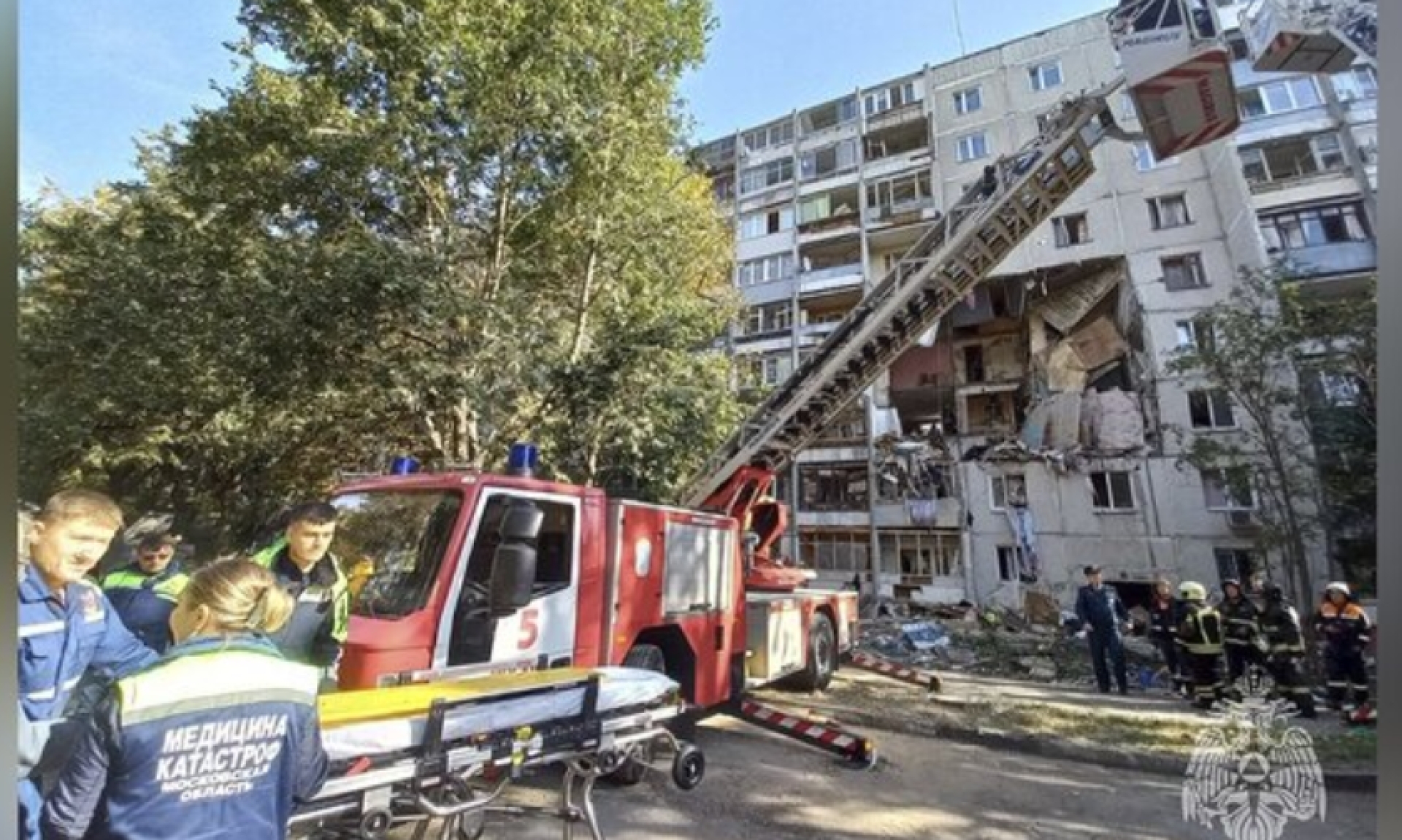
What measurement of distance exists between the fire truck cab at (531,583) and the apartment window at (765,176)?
1915 cm

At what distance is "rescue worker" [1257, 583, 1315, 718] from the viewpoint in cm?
326

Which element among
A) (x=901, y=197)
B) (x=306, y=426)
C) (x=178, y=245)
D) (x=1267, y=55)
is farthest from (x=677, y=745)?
(x=901, y=197)

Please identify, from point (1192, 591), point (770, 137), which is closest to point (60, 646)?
point (1192, 591)

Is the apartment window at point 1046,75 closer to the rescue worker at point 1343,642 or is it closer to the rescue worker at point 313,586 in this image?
the rescue worker at point 1343,642

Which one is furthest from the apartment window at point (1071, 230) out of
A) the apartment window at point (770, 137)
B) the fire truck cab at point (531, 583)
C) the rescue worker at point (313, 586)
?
the apartment window at point (770, 137)

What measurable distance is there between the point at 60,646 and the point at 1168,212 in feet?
21.1

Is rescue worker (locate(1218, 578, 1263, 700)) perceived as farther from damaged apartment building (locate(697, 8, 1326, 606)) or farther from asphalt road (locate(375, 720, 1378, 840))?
asphalt road (locate(375, 720, 1378, 840))

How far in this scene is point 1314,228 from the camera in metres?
2.86

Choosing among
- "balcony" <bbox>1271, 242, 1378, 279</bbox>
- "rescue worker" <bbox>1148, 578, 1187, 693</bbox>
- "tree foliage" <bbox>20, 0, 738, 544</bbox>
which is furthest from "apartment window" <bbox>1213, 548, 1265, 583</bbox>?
"tree foliage" <bbox>20, 0, 738, 544</bbox>

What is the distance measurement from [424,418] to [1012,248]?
564 cm

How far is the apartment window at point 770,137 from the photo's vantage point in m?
21.7

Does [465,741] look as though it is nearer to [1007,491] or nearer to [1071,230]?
[1071,230]

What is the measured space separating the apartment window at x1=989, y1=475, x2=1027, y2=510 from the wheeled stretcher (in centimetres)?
545

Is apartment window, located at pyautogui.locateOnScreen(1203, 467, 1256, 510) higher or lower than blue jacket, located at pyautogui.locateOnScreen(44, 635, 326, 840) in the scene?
higher
